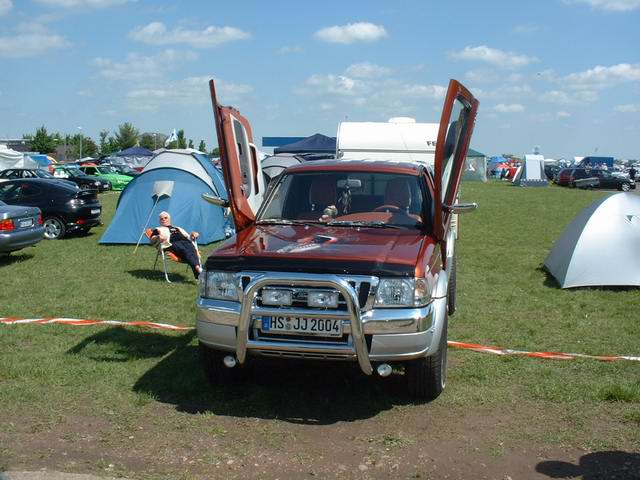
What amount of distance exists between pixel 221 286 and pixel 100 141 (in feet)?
348

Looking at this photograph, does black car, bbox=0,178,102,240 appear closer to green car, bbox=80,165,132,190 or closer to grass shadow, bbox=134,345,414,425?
grass shadow, bbox=134,345,414,425

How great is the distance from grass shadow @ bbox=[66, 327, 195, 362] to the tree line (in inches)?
3429

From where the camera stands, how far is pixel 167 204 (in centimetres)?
1675

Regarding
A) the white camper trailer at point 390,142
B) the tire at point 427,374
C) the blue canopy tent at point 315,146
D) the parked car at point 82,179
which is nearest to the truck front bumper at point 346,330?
the tire at point 427,374

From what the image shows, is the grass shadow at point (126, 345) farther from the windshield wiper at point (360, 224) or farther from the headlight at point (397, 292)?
the headlight at point (397, 292)

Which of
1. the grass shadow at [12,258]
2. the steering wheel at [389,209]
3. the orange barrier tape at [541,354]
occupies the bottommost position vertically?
the grass shadow at [12,258]

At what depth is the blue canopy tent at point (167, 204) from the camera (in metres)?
16.7

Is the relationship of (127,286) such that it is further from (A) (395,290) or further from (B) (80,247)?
(A) (395,290)

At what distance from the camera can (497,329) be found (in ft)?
29.0

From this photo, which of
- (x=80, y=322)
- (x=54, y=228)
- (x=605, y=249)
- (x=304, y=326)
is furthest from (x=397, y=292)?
(x=54, y=228)

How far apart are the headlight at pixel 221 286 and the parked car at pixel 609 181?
46125mm

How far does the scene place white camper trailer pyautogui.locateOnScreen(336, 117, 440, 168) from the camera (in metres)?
15.8

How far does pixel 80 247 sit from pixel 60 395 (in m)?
11.1

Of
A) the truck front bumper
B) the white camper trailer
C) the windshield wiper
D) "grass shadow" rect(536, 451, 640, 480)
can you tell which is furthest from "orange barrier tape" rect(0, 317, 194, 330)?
the white camper trailer
